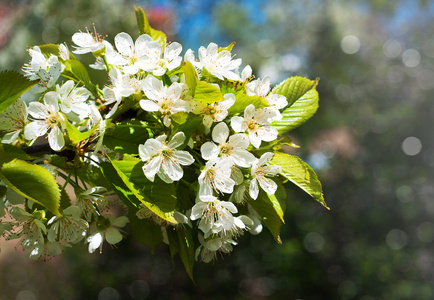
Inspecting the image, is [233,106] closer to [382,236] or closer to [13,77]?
[13,77]

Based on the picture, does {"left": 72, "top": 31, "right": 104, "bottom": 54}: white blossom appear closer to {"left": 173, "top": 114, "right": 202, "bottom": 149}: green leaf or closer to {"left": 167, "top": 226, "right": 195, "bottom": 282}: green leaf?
{"left": 173, "top": 114, "right": 202, "bottom": 149}: green leaf

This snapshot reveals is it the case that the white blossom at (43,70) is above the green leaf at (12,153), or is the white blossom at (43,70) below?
above

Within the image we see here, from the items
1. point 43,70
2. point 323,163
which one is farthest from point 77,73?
point 323,163

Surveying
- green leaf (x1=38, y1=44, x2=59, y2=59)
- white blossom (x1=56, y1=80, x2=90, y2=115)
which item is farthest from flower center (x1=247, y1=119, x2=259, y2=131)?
green leaf (x1=38, y1=44, x2=59, y2=59)

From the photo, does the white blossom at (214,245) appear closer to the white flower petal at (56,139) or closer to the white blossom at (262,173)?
the white blossom at (262,173)

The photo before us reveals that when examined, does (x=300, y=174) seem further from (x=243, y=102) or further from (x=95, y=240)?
(x=95, y=240)

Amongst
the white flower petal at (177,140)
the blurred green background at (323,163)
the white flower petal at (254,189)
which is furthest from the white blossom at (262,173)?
the blurred green background at (323,163)

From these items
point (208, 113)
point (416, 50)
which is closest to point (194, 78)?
point (208, 113)
